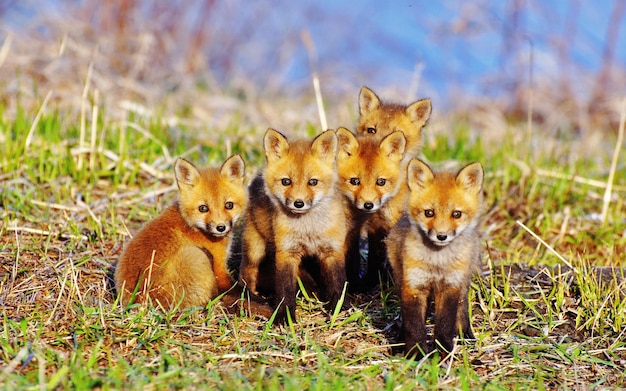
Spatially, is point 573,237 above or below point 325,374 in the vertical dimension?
above

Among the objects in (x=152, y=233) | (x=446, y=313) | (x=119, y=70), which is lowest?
(x=446, y=313)

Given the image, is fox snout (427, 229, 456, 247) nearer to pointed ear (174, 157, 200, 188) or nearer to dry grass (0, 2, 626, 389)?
dry grass (0, 2, 626, 389)

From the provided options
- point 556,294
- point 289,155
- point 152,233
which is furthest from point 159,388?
point 556,294

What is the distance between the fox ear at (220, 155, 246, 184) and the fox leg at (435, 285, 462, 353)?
179 centimetres

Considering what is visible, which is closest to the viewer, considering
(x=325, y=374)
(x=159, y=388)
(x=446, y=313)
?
(x=159, y=388)

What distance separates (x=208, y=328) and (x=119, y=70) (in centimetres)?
796

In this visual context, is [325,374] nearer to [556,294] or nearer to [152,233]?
[152,233]

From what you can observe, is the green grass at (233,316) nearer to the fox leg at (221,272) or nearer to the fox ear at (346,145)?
the fox leg at (221,272)

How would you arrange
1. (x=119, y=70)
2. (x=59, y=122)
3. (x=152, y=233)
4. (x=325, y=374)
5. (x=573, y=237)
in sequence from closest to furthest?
1. (x=325, y=374)
2. (x=152, y=233)
3. (x=573, y=237)
4. (x=59, y=122)
5. (x=119, y=70)

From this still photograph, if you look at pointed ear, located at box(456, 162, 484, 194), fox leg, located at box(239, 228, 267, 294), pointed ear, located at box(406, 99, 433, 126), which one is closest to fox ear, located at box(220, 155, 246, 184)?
fox leg, located at box(239, 228, 267, 294)

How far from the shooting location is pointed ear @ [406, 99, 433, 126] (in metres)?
5.89

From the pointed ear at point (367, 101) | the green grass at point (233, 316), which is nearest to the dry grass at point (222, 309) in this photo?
the green grass at point (233, 316)

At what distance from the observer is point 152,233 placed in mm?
5031

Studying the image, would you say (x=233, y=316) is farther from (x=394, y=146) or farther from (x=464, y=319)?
(x=394, y=146)
